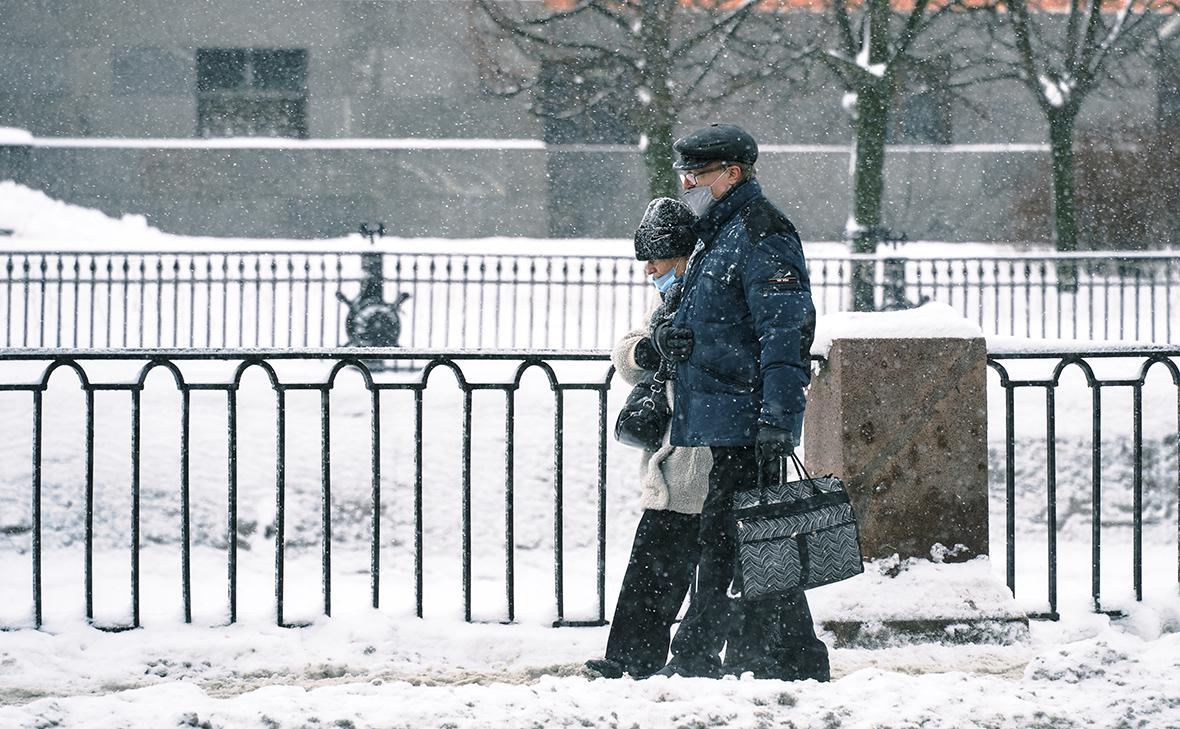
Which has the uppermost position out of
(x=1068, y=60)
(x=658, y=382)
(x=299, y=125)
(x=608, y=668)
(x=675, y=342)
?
(x=1068, y=60)

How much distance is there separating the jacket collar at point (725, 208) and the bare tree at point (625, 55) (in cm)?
1391

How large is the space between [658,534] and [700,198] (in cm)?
113

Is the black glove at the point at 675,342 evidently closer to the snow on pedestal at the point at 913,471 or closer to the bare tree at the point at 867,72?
the snow on pedestal at the point at 913,471

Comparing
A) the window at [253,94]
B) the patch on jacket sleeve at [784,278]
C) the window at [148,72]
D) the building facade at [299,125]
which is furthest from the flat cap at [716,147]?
the window at [148,72]

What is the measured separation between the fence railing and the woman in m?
9.40

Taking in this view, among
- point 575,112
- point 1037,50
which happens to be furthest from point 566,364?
point 1037,50

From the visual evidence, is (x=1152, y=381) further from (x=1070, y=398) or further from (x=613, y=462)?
(x=613, y=462)

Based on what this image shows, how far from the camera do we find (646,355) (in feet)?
15.7

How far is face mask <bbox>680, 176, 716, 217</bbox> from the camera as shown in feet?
15.1

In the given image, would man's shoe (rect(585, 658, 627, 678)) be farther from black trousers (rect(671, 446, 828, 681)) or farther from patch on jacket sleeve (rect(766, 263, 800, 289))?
patch on jacket sleeve (rect(766, 263, 800, 289))

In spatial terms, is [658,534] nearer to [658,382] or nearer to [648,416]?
[648,416]

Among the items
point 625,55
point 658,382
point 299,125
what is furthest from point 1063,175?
point 658,382

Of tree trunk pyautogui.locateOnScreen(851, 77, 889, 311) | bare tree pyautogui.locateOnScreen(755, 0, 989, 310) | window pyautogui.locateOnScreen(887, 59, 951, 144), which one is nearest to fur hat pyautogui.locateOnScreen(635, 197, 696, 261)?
bare tree pyautogui.locateOnScreen(755, 0, 989, 310)

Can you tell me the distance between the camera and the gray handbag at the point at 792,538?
4.32m
